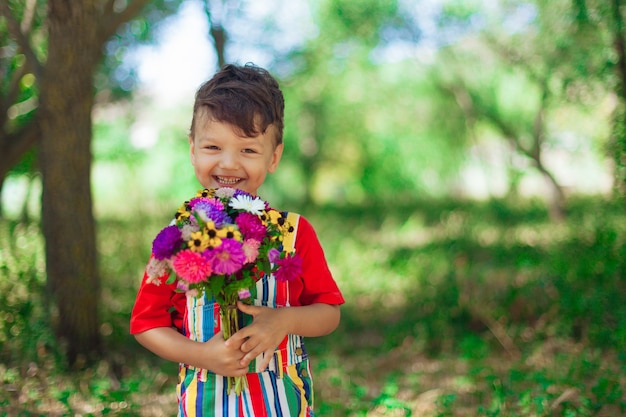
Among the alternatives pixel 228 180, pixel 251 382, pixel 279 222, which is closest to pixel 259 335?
pixel 251 382

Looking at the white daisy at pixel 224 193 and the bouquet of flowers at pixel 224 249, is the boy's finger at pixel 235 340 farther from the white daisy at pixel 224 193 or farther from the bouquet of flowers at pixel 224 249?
the white daisy at pixel 224 193

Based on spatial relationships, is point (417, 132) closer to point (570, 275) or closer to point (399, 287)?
point (399, 287)

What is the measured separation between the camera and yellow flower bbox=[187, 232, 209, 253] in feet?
4.95

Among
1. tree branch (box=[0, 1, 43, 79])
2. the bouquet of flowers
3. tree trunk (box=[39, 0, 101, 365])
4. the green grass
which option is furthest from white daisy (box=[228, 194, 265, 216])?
tree branch (box=[0, 1, 43, 79])

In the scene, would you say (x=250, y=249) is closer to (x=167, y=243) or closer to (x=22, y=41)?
(x=167, y=243)

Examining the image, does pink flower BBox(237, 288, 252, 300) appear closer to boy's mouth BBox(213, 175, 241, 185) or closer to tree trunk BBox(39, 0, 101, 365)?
boy's mouth BBox(213, 175, 241, 185)

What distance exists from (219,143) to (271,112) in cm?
19

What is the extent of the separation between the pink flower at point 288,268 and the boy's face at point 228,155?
395 millimetres

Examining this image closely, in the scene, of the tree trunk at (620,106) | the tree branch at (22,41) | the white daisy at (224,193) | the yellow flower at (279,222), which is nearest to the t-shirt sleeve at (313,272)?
the yellow flower at (279,222)

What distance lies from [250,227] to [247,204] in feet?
0.24

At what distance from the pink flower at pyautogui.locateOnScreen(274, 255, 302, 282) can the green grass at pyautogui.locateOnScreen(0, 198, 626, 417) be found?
1828mm

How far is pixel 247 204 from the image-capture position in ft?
5.32

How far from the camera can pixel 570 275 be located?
17.9 ft

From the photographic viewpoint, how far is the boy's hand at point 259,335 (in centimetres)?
163
